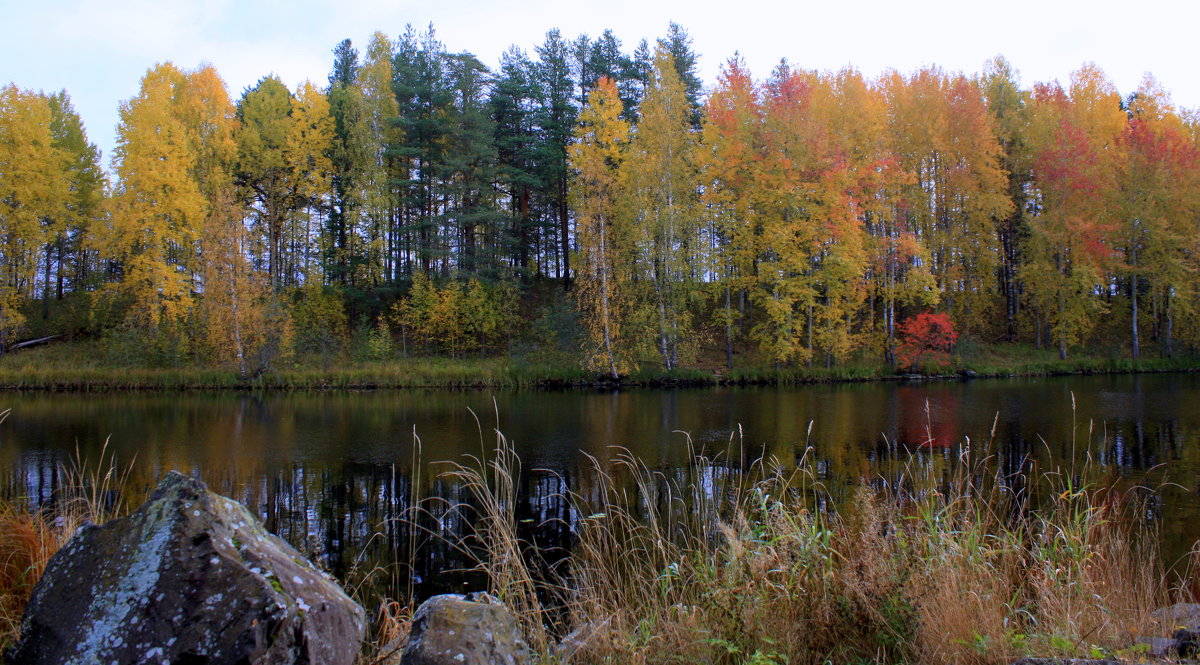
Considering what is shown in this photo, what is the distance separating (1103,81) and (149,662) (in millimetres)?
38089

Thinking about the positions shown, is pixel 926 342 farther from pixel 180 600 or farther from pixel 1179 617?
pixel 180 600

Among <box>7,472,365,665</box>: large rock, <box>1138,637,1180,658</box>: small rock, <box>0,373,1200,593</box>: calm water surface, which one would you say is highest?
<box>7,472,365,665</box>: large rock

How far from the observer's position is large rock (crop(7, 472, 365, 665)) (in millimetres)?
2502

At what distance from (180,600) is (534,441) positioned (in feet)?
34.6

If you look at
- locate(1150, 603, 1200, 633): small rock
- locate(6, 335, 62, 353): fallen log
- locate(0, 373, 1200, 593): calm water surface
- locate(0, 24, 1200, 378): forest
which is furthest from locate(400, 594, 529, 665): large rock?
locate(6, 335, 62, 353): fallen log

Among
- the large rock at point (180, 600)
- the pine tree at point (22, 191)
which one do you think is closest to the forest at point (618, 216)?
the pine tree at point (22, 191)

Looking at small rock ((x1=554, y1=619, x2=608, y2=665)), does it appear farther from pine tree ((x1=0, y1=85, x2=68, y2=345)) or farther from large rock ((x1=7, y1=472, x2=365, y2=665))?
pine tree ((x1=0, y1=85, x2=68, y2=345))

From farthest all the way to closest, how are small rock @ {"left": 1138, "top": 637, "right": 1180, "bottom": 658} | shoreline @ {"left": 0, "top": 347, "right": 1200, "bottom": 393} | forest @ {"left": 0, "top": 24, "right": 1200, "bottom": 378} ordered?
forest @ {"left": 0, "top": 24, "right": 1200, "bottom": 378} < shoreline @ {"left": 0, "top": 347, "right": 1200, "bottom": 393} < small rock @ {"left": 1138, "top": 637, "right": 1180, "bottom": 658}

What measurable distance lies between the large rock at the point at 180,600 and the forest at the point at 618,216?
2199cm

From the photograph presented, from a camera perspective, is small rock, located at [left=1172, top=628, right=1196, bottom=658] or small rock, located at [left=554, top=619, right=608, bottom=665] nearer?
small rock, located at [left=1172, top=628, right=1196, bottom=658]

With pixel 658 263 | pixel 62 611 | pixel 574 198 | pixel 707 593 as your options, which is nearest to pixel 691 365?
pixel 658 263

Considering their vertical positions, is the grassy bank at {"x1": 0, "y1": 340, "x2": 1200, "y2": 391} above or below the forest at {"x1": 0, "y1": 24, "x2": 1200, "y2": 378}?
below

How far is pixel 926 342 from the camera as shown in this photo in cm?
2684

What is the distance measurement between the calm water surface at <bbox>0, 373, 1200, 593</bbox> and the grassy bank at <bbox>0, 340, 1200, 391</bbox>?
2071mm
